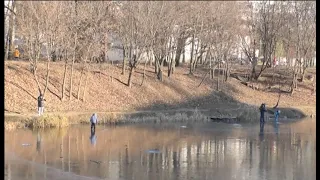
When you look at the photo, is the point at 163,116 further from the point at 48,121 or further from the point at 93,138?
the point at 93,138

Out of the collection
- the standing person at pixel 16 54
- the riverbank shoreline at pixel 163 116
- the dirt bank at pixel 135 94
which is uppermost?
the standing person at pixel 16 54

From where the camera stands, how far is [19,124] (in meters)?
26.2

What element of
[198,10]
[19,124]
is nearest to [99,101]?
[19,124]

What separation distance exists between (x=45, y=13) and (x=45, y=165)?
1432cm

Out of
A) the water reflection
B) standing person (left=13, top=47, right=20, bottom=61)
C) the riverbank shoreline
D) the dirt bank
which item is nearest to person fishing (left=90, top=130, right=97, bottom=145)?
the water reflection

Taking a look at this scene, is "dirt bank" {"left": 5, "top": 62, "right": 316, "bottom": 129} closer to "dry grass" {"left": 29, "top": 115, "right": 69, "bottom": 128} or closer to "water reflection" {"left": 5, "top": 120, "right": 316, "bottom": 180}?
"dry grass" {"left": 29, "top": 115, "right": 69, "bottom": 128}

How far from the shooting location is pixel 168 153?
66.8 ft

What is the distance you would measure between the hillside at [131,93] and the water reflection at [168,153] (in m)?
5.23

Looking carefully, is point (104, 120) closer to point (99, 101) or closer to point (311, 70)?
point (99, 101)

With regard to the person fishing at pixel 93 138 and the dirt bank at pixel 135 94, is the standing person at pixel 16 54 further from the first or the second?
the person fishing at pixel 93 138

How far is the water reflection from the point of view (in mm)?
16078

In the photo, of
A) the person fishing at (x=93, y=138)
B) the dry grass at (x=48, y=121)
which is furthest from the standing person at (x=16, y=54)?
the person fishing at (x=93, y=138)

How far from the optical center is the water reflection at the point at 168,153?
16.1m

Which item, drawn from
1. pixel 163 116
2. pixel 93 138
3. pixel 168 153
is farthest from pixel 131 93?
pixel 168 153
